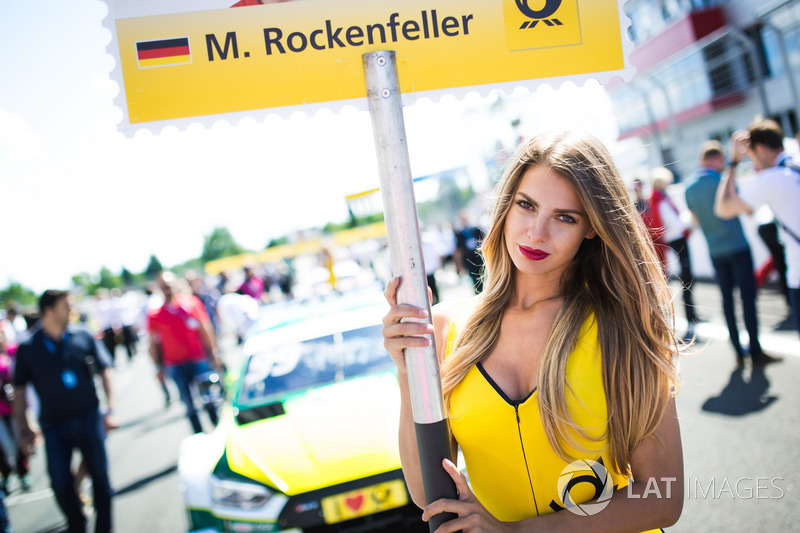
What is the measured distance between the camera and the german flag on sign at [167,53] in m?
Result: 1.28

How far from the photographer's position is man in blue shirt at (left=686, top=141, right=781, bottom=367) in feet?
16.7

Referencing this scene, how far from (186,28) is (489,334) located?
45.5 inches

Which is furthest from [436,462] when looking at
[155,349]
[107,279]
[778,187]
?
[107,279]

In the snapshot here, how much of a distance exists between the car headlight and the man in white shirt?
11.9ft

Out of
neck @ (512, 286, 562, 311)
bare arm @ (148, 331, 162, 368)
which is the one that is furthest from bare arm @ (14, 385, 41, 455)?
neck @ (512, 286, 562, 311)

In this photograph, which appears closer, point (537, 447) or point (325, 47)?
point (325, 47)

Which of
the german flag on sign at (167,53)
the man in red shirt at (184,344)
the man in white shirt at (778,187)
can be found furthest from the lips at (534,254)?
the man in red shirt at (184,344)

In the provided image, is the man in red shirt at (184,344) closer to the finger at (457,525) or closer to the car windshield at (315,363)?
the car windshield at (315,363)

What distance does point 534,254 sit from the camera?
5.27 ft

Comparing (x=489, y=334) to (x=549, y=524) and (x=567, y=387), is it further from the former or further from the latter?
(x=549, y=524)

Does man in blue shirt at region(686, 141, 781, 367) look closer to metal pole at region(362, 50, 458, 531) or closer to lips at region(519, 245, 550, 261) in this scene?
lips at region(519, 245, 550, 261)

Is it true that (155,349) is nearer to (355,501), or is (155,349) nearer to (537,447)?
(355,501)

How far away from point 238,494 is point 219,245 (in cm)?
11368

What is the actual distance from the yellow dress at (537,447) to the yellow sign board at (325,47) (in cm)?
79
